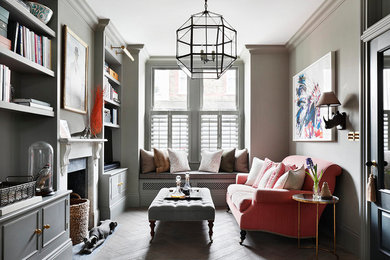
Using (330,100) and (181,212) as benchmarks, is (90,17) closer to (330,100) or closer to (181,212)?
(181,212)

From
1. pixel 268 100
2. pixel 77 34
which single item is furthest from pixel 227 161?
pixel 77 34

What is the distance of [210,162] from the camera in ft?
16.7

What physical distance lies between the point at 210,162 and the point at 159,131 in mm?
1168

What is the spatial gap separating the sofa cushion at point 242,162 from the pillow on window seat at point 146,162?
1494 mm

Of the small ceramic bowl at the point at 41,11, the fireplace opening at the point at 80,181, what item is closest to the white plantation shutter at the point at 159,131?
the fireplace opening at the point at 80,181

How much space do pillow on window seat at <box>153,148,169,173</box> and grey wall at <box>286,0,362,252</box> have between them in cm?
261

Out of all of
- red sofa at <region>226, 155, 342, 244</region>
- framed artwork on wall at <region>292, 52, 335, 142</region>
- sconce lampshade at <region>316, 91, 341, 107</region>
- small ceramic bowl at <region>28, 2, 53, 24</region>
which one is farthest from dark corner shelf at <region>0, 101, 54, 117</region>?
framed artwork on wall at <region>292, 52, 335, 142</region>

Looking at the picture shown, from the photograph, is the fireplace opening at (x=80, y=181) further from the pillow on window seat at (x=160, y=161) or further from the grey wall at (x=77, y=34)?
the pillow on window seat at (x=160, y=161)

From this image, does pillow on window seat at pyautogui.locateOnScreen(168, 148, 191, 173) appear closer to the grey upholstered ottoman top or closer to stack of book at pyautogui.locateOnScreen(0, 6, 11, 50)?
the grey upholstered ottoman top

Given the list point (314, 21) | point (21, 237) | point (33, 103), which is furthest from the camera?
point (314, 21)

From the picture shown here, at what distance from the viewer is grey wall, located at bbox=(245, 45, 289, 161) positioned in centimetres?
491

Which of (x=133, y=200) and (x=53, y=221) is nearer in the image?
(x=53, y=221)

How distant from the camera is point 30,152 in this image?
242 centimetres

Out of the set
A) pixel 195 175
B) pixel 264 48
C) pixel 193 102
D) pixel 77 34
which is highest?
pixel 264 48
